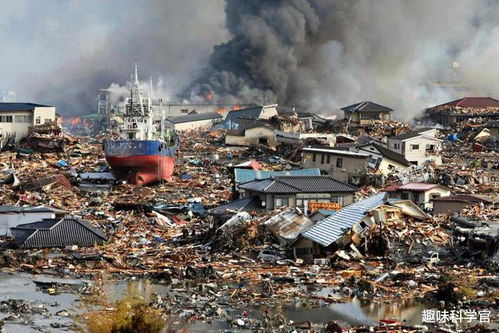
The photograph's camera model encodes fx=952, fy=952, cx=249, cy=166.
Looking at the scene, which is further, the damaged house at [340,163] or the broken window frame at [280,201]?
the damaged house at [340,163]

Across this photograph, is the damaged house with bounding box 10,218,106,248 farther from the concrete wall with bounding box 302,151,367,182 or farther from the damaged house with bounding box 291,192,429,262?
the concrete wall with bounding box 302,151,367,182

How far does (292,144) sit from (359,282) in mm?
24218

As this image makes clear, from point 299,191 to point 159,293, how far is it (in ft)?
24.4

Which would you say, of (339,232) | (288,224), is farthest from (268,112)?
(339,232)

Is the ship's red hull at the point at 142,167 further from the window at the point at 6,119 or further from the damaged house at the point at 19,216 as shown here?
the damaged house at the point at 19,216

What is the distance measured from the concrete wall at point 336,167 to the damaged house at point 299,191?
779cm

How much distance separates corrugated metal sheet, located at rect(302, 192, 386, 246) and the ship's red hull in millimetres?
14118

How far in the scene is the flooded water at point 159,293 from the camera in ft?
48.7

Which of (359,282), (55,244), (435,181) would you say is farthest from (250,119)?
(359,282)

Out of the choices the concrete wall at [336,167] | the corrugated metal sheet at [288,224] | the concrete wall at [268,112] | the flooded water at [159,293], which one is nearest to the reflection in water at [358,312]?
the flooded water at [159,293]

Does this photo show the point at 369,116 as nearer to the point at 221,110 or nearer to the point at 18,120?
the point at 221,110

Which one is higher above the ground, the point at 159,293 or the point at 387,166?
the point at 387,166

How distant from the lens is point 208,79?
67.8 meters

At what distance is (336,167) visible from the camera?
33281mm
